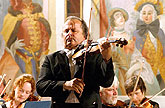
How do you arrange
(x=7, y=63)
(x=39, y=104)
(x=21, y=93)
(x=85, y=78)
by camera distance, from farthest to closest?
(x=7, y=63) → (x=21, y=93) → (x=39, y=104) → (x=85, y=78)

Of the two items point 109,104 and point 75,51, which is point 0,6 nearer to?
point 109,104

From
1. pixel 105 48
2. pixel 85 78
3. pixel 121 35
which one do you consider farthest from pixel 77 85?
pixel 121 35

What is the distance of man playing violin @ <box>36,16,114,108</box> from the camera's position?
257 centimetres

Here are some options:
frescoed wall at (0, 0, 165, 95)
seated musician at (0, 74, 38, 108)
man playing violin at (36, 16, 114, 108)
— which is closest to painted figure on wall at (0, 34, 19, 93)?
frescoed wall at (0, 0, 165, 95)

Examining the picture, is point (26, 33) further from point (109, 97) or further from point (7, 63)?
point (109, 97)

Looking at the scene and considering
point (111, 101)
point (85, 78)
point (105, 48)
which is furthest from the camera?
point (111, 101)

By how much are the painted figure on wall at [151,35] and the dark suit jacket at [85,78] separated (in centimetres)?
528

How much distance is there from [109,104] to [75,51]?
2.59 meters

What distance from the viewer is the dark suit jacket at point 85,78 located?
8.61ft

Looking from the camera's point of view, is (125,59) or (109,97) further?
(125,59)

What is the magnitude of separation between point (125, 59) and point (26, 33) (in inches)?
91.9

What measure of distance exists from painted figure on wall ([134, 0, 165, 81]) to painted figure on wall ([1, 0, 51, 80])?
2096mm

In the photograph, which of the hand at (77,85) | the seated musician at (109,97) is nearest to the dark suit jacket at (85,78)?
the hand at (77,85)

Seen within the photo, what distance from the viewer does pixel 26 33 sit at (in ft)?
26.6
